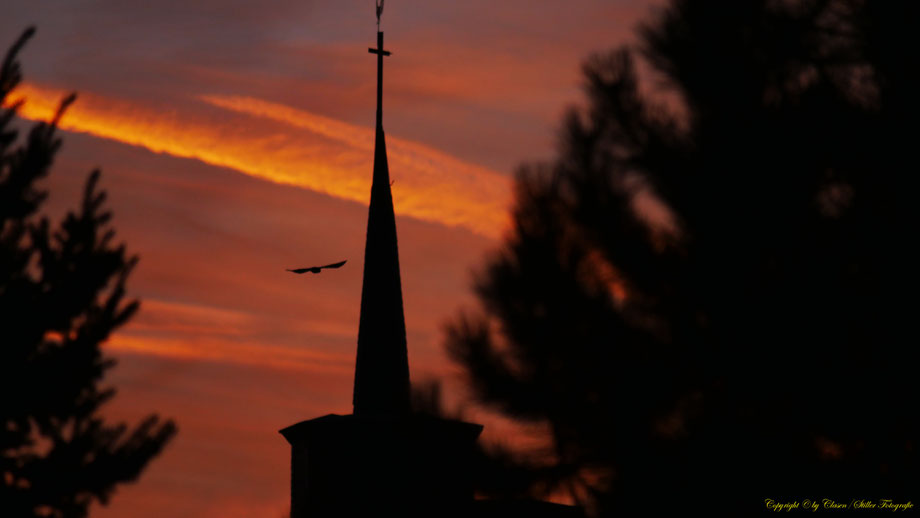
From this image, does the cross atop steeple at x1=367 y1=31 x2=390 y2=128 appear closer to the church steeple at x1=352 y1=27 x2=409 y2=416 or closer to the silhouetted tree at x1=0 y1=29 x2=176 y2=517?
the church steeple at x1=352 y1=27 x2=409 y2=416

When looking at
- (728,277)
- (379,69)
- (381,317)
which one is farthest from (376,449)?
(728,277)

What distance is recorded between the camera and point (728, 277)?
1229cm

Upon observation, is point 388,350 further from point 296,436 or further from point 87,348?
point 87,348

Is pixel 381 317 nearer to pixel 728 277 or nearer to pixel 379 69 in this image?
pixel 379 69

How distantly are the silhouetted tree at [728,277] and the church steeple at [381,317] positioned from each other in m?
12.8

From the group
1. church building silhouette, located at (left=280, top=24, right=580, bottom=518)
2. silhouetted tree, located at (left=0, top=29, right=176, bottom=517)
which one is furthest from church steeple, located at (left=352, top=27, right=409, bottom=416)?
silhouetted tree, located at (left=0, top=29, right=176, bottom=517)

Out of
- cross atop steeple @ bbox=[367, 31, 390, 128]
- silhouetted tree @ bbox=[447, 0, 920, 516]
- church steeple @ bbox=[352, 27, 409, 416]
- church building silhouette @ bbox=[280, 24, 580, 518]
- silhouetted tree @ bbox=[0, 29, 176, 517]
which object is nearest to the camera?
silhouetted tree @ bbox=[0, 29, 176, 517]

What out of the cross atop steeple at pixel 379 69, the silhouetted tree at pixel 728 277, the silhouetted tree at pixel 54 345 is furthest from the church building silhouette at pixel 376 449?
the silhouetted tree at pixel 54 345

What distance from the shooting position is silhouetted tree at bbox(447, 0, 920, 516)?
38.1ft

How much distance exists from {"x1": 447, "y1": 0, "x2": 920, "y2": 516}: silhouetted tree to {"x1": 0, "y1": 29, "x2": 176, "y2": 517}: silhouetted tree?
191 inches

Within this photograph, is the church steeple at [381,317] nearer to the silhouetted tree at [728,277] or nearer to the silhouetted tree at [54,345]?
the silhouetted tree at [728,277]

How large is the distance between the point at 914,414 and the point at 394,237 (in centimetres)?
1735

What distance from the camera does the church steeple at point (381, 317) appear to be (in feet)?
85.5

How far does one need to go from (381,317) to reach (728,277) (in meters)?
15.3
